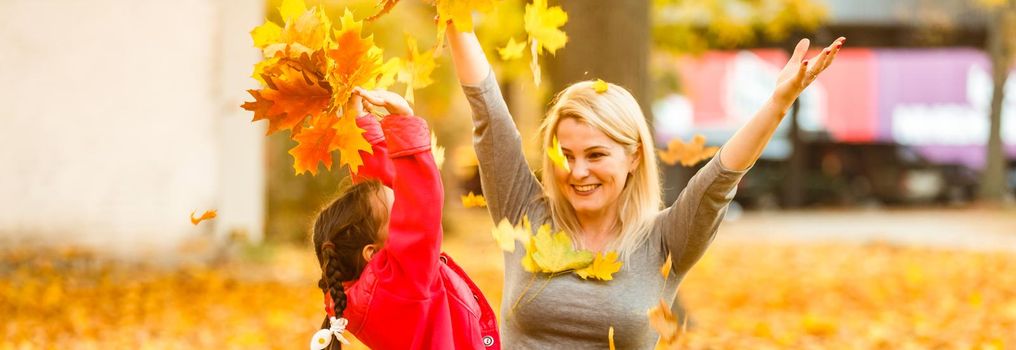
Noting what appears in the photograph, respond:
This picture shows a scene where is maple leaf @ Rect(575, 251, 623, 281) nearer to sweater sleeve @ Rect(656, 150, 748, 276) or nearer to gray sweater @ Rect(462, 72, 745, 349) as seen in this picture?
gray sweater @ Rect(462, 72, 745, 349)

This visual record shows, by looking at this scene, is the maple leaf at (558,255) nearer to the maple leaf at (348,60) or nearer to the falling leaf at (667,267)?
the falling leaf at (667,267)

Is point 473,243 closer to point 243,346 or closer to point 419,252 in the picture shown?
point 243,346

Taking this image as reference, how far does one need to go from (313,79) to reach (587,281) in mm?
852

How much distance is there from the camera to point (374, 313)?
2.64 meters

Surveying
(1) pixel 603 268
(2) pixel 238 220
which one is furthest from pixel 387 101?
(2) pixel 238 220

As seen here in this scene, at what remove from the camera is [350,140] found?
2.68 meters

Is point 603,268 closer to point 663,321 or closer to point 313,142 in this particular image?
point 663,321

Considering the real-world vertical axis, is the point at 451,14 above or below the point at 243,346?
above

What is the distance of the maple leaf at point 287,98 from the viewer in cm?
268

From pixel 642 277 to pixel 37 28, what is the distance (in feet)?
25.1

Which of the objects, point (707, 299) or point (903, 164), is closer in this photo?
point (707, 299)

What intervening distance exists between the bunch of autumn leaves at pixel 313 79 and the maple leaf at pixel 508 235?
553 millimetres

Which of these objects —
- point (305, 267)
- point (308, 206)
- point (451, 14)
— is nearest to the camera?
point (451, 14)

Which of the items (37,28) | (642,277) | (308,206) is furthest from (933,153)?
(642,277)
